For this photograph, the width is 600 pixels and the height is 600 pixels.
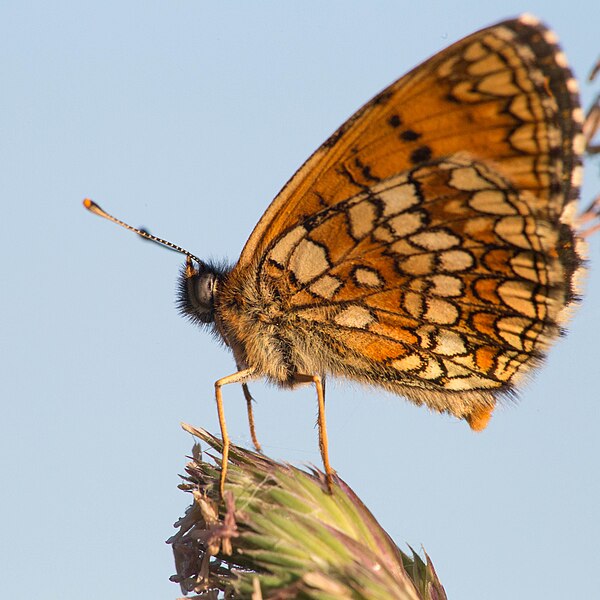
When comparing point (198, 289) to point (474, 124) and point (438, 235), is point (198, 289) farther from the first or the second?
point (474, 124)

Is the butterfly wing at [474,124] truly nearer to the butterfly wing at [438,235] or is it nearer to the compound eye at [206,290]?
the butterfly wing at [438,235]

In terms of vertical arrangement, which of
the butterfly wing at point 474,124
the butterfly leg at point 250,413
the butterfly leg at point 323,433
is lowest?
the butterfly leg at point 323,433

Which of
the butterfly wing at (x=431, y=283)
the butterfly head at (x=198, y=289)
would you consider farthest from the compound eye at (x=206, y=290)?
the butterfly wing at (x=431, y=283)

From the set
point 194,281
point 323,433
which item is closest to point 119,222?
point 194,281

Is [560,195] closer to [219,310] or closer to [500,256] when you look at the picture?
[500,256]

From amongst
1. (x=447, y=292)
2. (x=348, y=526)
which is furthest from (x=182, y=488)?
(x=447, y=292)

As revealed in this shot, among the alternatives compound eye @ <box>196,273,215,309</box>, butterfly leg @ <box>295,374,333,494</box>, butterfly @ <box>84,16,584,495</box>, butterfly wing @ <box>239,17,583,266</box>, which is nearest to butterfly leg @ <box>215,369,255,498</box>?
butterfly @ <box>84,16,584,495</box>
